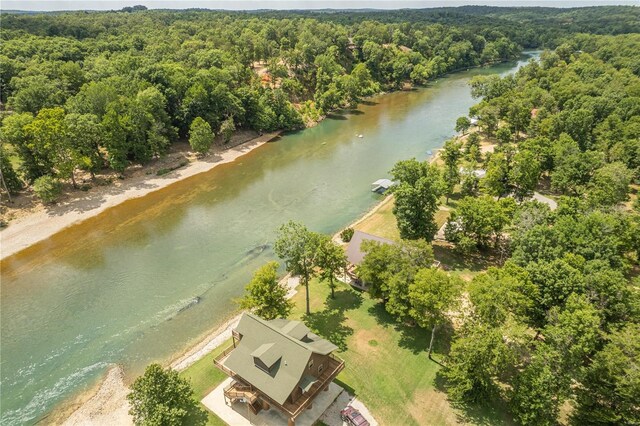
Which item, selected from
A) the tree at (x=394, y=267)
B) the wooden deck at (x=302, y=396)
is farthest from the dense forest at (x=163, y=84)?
the tree at (x=394, y=267)

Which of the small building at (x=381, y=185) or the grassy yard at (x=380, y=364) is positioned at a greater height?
the small building at (x=381, y=185)

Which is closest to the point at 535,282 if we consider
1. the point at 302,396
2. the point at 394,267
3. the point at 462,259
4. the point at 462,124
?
the point at 462,259

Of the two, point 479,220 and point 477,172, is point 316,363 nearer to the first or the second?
point 479,220

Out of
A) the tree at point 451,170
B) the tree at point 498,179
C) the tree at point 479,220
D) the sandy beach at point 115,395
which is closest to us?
the sandy beach at point 115,395

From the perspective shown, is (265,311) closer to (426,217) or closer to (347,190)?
(426,217)

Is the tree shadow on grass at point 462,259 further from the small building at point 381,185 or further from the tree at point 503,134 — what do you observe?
the tree at point 503,134

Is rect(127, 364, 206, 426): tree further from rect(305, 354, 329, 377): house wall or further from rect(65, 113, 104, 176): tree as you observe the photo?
rect(65, 113, 104, 176): tree

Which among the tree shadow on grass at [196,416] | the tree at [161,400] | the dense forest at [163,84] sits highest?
the dense forest at [163,84]
